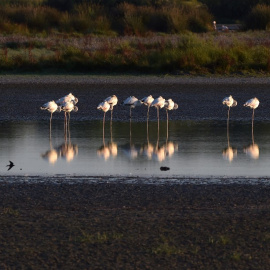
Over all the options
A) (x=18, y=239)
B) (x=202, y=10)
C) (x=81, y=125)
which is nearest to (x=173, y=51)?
(x=81, y=125)

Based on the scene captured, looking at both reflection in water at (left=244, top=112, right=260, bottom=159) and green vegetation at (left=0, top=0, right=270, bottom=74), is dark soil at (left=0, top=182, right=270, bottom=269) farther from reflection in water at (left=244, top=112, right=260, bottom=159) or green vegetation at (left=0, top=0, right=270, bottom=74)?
green vegetation at (left=0, top=0, right=270, bottom=74)

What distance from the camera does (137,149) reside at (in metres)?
14.5

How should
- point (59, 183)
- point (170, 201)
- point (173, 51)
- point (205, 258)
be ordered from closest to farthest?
point (205, 258) < point (170, 201) < point (59, 183) < point (173, 51)

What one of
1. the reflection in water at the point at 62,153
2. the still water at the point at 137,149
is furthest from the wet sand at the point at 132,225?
the reflection in water at the point at 62,153

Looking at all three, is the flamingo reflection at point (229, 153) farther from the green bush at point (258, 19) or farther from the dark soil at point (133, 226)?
the green bush at point (258, 19)

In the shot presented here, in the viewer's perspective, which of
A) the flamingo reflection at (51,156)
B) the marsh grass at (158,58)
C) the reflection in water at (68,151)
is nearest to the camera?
the flamingo reflection at (51,156)

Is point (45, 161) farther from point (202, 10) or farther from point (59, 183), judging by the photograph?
point (202, 10)

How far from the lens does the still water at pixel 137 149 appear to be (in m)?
12.5

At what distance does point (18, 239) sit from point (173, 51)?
22.4m

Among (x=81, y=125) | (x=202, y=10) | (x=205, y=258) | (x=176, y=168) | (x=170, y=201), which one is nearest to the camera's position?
(x=205, y=258)

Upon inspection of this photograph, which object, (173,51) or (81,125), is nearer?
(81,125)

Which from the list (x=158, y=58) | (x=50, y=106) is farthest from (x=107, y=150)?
(x=158, y=58)

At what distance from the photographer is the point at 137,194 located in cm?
1041

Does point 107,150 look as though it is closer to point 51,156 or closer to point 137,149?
point 137,149
